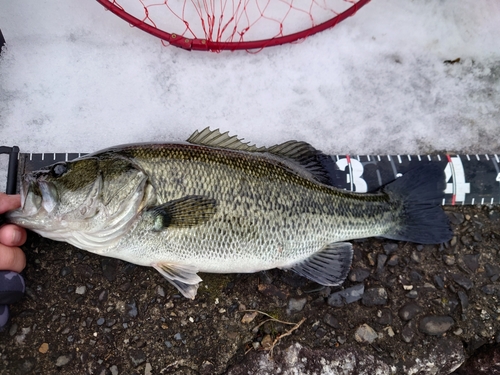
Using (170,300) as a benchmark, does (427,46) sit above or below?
above

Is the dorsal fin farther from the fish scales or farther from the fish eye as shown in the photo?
the fish eye

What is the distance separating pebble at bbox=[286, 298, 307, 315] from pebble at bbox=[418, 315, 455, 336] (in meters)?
0.79

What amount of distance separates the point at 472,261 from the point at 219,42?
7.62ft

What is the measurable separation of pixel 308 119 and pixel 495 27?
A: 1666 millimetres

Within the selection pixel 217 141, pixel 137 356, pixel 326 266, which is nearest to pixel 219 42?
pixel 217 141

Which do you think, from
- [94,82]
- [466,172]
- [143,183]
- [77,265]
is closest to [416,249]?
[466,172]

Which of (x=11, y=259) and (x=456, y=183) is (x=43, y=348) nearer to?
(x=11, y=259)

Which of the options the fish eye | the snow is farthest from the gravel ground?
the snow

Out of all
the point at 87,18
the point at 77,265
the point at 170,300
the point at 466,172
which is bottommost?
the point at 170,300

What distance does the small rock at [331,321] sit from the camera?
274cm

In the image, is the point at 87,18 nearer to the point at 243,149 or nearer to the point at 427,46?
the point at 243,149

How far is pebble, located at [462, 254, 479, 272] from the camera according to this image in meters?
2.90

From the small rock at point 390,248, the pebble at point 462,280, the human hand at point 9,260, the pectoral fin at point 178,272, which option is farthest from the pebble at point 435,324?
the human hand at point 9,260

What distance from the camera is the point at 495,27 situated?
3289 millimetres
